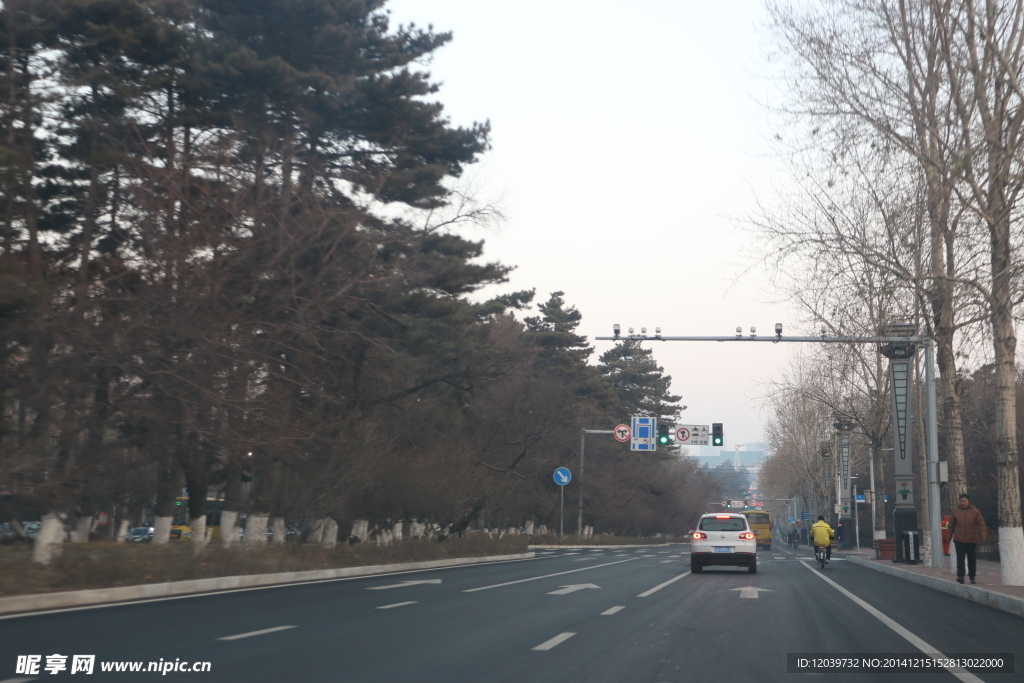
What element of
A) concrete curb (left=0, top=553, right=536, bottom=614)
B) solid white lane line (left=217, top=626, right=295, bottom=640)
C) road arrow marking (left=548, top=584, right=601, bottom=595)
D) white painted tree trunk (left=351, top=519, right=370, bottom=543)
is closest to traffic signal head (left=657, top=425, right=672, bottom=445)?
white painted tree trunk (left=351, top=519, right=370, bottom=543)

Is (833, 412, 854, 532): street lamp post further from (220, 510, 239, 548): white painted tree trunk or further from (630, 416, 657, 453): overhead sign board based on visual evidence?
(220, 510, 239, 548): white painted tree trunk

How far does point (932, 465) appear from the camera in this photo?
2842 centimetres

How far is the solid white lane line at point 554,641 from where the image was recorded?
1073cm

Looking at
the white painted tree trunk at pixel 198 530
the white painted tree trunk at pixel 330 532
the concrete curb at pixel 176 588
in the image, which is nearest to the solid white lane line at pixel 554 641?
the concrete curb at pixel 176 588

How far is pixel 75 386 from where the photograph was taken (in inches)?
773

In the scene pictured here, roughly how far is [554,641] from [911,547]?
90.1 ft

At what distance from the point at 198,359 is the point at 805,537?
8876cm

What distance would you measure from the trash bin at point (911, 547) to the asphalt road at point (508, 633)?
49.5 feet

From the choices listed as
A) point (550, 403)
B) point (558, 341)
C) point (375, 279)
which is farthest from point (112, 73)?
point (558, 341)

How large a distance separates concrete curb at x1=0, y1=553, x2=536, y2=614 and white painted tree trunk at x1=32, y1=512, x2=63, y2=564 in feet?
8.38

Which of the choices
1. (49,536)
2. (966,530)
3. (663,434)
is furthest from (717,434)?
(49,536)

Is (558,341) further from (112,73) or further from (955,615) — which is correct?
(955,615)

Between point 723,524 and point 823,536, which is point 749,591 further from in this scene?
point 823,536

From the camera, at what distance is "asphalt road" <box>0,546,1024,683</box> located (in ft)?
29.8
